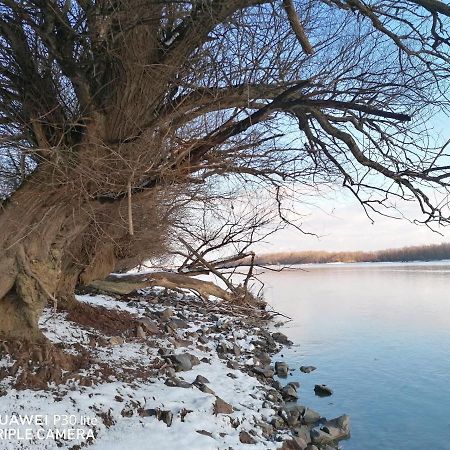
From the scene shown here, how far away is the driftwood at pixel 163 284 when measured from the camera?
33.3ft

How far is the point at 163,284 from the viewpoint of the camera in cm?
1009

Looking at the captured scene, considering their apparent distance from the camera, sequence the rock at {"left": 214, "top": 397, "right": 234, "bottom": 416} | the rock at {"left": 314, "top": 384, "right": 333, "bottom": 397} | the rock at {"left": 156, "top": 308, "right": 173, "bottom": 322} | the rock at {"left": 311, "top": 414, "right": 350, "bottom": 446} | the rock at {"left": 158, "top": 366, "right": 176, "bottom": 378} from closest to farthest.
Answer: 1. the rock at {"left": 214, "top": 397, "right": 234, "bottom": 416}
2. the rock at {"left": 311, "top": 414, "right": 350, "bottom": 446}
3. the rock at {"left": 158, "top": 366, "right": 176, "bottom": 378}
4. the rock at {"left": 314, "top": 384, "right": 333, "bottom": 397}
5. the rock at {"left": 156, "top": 308, "right": 173, "bottom": 322}

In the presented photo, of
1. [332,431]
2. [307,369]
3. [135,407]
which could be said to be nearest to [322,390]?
[307,369]

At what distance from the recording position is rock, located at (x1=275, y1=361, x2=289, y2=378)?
852cm

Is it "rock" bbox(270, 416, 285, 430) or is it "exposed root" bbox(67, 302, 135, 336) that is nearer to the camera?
"rock" bbox(270, 416, 285, 430)

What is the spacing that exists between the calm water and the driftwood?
81.8 inches

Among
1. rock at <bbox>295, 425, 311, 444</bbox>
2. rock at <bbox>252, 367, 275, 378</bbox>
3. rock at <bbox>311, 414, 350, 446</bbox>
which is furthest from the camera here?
rock at <bbox>252, 367, 275, 378</bbox>

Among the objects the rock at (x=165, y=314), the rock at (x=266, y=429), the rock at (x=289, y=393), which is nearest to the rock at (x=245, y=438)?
the rock at (x=266, y=429)

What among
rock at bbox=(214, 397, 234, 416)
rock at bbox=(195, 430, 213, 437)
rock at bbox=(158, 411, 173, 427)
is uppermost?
rock at bbox=(158, 411, 173, 427)

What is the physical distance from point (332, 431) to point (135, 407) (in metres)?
2.58

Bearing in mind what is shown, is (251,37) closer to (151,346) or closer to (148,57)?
(148,57)

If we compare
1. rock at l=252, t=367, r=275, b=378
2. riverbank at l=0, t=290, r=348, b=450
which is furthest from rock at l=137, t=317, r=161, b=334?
rock at l=252, t=367, r=275, b=378

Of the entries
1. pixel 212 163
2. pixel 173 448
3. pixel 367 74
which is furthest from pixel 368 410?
pixel 367 74

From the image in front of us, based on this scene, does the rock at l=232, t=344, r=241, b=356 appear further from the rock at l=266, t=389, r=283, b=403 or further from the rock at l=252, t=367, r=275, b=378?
the rock at l=266, t=389, r=283, b=403
